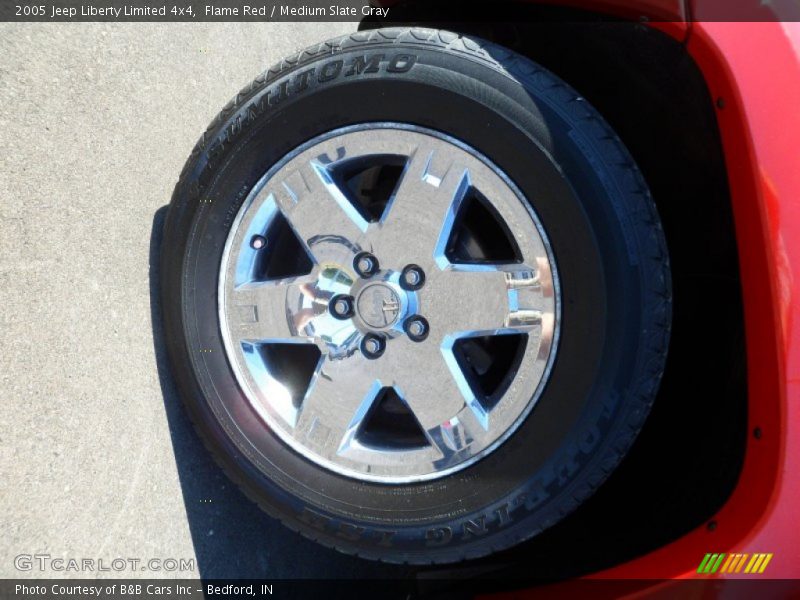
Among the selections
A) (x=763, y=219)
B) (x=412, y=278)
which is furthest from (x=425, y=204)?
(x=763, y=219)

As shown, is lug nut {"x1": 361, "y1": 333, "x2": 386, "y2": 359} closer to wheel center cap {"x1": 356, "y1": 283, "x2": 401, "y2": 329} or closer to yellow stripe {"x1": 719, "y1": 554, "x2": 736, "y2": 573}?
wheel center cap {"x1": 356, "y1": 283, "x2": 401, "y2": 329}

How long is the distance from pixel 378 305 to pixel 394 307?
0.04 meters

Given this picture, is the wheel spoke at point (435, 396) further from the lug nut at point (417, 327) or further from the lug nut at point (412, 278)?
the lug nut at point (412, 278)

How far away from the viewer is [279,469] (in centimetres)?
160

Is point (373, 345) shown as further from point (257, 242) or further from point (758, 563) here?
point (758, 563)

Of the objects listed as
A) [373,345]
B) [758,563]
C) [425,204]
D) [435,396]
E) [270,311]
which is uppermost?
[425,204]

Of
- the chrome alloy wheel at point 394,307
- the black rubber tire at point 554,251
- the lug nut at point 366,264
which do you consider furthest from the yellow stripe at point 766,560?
the lug nut at point 366,264

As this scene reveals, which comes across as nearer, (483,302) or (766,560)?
(766,560)

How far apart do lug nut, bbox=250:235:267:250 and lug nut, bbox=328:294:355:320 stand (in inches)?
8.8

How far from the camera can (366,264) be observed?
4.97 feet

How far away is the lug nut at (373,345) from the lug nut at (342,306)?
0.06 meters

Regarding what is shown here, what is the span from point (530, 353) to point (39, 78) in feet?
4.17

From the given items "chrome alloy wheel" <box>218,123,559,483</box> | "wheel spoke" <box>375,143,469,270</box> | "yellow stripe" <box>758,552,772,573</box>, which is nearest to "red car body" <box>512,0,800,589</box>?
"yellow stripe" <box>758,552,772,573</box>

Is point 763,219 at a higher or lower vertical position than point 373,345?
higher
